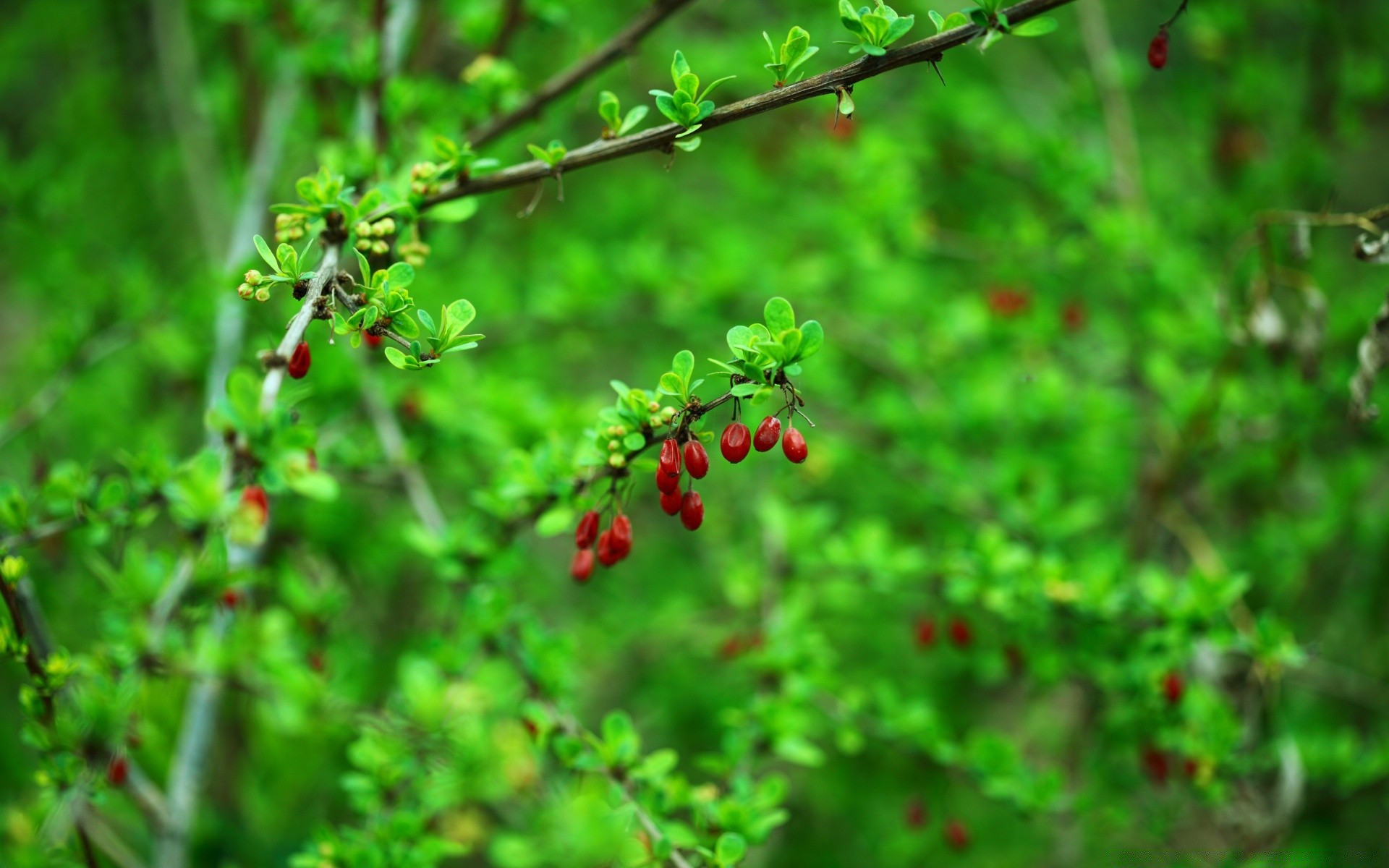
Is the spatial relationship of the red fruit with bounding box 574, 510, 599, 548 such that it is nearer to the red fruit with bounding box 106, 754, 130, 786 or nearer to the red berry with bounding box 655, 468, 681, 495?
the red berry with bounding box 655, 468, 681, 495

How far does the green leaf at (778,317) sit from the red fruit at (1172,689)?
51.7 inches

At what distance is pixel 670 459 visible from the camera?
1.14 metres

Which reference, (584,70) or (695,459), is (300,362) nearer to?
(695,459)

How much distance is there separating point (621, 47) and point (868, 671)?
7.76 ft

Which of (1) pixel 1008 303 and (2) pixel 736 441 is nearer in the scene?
(2) pixel 736 441

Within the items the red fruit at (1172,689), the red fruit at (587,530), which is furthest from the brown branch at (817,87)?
the red fruit at (1172,689)

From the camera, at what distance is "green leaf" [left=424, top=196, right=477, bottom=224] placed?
133 cm

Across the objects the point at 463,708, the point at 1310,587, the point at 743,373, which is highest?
the point at 743,373

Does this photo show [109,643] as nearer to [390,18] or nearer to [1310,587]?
[390,18]

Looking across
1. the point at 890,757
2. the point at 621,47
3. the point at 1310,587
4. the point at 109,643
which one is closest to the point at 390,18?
the point at 621,47

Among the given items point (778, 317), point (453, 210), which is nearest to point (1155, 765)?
point (778, 317)

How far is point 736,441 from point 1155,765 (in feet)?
4.95

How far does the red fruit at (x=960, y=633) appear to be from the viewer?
2.28 m

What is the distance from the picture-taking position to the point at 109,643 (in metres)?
1.48
